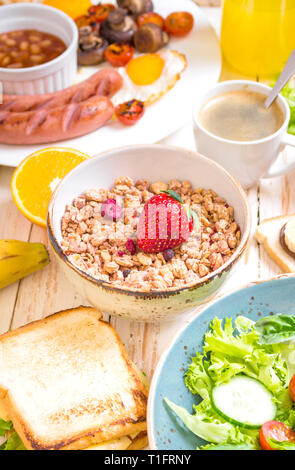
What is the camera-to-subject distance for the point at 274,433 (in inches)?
54.7

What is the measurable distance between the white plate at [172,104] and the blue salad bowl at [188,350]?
88cm

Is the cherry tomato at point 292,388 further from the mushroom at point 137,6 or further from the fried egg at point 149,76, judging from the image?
the mushroom at point 137,6

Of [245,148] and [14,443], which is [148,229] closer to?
[245,148]

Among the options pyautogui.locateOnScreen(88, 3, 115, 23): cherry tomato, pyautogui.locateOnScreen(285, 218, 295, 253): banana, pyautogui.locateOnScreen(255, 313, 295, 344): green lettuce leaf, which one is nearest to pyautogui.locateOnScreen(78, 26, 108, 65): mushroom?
pyautogui.locateOnScreen(88, 3, 115, 23): cherry tomato

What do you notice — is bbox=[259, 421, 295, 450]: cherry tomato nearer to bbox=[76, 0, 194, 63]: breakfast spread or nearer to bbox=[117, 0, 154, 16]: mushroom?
bbox=[76, 0, 194, 63]: breakfast spread

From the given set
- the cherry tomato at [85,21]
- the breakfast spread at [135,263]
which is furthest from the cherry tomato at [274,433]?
the cherry tomato at [85,21]

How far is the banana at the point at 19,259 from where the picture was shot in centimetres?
186

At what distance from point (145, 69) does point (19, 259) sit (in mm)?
1112

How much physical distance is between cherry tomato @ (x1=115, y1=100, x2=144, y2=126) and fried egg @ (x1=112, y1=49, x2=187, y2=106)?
0.33 ft

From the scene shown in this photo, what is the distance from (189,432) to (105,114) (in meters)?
1.34

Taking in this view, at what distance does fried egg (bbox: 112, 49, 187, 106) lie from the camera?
2.45 meters

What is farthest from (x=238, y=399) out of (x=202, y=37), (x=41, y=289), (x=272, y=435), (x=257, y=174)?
(x=202, y=37)

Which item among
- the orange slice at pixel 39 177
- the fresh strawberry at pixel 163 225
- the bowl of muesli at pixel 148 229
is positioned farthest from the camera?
the orange slice at pixel 39 177

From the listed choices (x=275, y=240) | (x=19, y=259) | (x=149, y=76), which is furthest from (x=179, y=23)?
(x=19, y=259)
